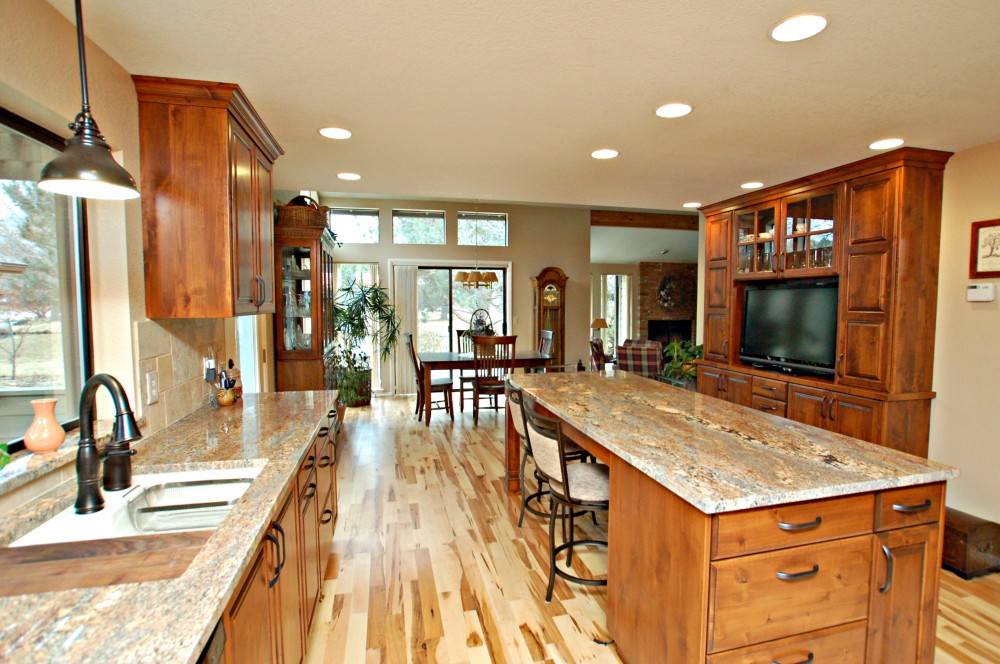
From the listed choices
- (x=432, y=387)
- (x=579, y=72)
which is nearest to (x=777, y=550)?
(x=579, y=72)

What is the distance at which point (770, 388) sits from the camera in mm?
3871

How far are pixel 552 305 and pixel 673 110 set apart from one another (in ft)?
17.2

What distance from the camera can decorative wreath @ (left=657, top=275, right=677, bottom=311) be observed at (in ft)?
34.1

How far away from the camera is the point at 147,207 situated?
1932 mm

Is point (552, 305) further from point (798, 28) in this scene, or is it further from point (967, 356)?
point (798, 28)

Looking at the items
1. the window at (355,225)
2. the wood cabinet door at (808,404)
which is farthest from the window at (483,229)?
the wood cabinet door at (808,404)

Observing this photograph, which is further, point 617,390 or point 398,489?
point 398,489

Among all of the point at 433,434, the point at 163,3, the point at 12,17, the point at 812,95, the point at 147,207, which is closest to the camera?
the point at 12,17

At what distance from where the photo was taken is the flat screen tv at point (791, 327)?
3512 mm

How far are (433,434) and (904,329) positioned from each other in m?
3.96

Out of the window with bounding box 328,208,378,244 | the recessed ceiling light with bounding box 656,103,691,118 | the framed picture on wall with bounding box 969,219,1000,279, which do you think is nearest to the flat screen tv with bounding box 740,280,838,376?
the framed picture on wall with bounding box 969,219,1000,279

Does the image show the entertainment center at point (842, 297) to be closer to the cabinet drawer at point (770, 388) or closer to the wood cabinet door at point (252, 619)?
the cabinet drawer at point (770, 388)

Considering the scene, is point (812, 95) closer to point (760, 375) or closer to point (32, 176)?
point (760, 375)

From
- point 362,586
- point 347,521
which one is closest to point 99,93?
→ point 362,586
